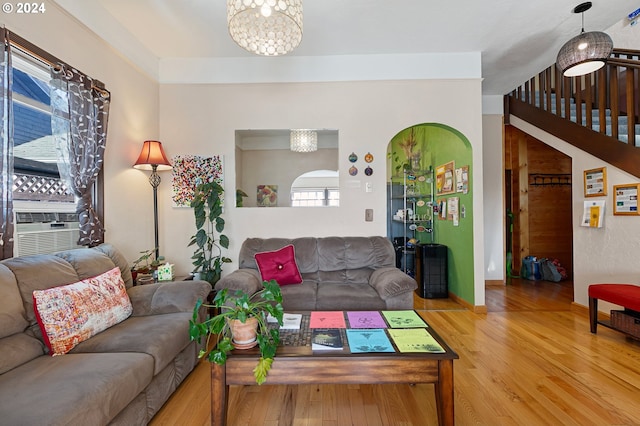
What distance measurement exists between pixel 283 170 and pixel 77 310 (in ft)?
7.85

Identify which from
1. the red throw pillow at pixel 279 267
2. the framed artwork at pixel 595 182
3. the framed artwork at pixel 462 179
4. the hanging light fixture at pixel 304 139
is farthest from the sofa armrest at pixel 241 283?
the framed artwork at pixel 595 182

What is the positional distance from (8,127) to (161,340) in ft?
5.17

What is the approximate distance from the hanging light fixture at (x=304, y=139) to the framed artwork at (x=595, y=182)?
309cm

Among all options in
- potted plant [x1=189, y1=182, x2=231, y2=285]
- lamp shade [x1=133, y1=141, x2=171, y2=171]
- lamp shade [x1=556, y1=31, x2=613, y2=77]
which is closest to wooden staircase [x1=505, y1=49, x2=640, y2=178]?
lamp shade [x1=556, y1=31, x2=613, y2=77]

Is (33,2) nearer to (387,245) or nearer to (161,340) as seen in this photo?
(161,340)

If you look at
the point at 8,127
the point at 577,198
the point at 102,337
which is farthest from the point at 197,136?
the point at 577,198

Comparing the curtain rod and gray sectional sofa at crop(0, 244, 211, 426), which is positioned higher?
the curtain rod

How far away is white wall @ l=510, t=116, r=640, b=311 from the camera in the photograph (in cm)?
280

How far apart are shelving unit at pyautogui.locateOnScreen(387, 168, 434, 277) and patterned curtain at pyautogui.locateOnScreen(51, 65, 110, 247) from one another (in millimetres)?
3688

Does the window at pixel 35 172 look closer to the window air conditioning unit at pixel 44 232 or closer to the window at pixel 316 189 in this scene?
the window air conditioning unit at pixel 44 232

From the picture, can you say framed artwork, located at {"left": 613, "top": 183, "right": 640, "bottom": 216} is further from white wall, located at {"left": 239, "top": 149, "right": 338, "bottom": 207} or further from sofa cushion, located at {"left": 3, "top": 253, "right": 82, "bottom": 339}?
sofa cushion, located at {"left": 3, "top": 253, "right": 82, "bottom": 339}

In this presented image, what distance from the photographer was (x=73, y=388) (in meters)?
1.17

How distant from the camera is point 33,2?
76.1 inches

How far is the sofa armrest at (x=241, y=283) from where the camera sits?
2430 millimetres
